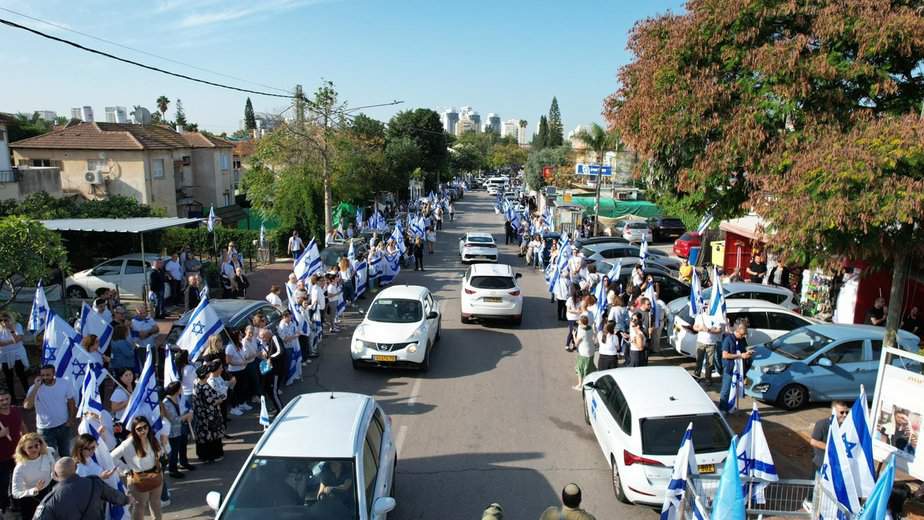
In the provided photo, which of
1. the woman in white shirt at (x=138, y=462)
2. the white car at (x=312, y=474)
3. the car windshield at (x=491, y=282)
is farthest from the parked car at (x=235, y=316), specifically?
the car windshield at (x=491, y=282)

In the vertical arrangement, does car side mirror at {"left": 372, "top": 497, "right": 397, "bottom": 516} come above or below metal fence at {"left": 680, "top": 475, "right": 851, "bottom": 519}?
above

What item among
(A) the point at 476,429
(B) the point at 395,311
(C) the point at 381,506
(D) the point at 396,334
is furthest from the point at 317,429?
(B) the point at 395,311

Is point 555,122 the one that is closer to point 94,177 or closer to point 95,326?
point 94,177

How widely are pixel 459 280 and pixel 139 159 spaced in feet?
67.0

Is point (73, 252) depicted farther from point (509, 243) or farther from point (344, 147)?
point (509, 243)

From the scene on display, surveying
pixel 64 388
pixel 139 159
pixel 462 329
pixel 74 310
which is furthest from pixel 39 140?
pixel 64 388

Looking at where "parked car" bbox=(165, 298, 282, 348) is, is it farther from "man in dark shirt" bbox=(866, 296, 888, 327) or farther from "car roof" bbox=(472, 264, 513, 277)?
"man in dark shirt" bbox=(866, 296, 888, 327)

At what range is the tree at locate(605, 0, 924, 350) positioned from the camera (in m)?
7.75

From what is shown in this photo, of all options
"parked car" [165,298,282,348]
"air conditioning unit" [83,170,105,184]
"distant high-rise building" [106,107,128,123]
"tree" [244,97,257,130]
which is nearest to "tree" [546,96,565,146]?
"tree" [244,97,257,130]

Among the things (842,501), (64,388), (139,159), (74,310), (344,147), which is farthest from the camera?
(139,159)

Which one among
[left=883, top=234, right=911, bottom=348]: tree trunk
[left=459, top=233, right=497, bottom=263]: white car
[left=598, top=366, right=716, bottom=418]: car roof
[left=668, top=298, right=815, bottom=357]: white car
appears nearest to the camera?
[left=598, top=366, right=716, bottom=418]: car roof

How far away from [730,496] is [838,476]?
1832 mm

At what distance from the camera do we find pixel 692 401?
322 inches

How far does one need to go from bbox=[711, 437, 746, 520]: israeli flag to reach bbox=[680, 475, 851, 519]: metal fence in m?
0.44
